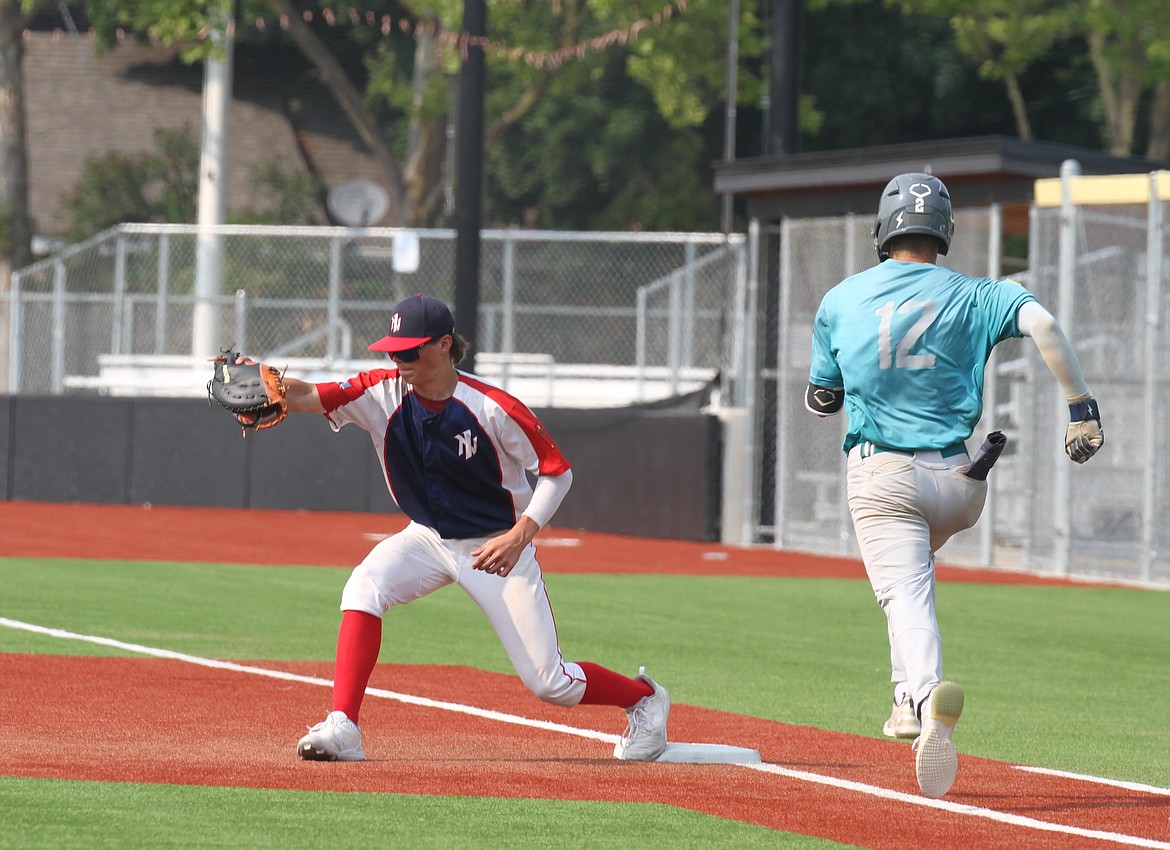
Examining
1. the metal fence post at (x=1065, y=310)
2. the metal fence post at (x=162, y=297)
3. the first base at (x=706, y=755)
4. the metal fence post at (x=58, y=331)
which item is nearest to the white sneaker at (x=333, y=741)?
the first base at (x=706, y=755)

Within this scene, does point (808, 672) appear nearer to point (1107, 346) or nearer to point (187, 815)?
point (187, 815)

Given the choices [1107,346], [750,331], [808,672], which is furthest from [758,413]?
[808,672]

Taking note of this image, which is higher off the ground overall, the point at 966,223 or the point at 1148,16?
the point at 1148,16

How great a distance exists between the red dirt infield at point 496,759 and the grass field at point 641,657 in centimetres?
26

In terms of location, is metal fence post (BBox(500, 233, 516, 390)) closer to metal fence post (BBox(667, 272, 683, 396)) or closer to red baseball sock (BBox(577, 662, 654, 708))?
metal fence post (BBox(667, 272, 683, 396))

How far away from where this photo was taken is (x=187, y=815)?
5.77 meters

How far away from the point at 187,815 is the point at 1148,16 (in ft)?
86.0

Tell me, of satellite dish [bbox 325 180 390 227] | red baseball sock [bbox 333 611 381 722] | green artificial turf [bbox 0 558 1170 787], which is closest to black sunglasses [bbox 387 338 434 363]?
red baseball sock [bbox 333 611 381 722]

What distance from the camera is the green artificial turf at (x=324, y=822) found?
17.9ft

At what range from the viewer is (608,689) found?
7078mm

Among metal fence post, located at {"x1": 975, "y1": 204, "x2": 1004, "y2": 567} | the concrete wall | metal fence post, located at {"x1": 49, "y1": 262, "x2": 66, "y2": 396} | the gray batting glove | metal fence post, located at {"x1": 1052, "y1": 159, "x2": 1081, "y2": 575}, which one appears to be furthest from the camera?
the concrete wall

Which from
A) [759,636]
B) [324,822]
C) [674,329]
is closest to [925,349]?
[324,822]

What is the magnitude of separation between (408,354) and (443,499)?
575mm

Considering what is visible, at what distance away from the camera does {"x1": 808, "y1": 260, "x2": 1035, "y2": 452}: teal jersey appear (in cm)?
642
